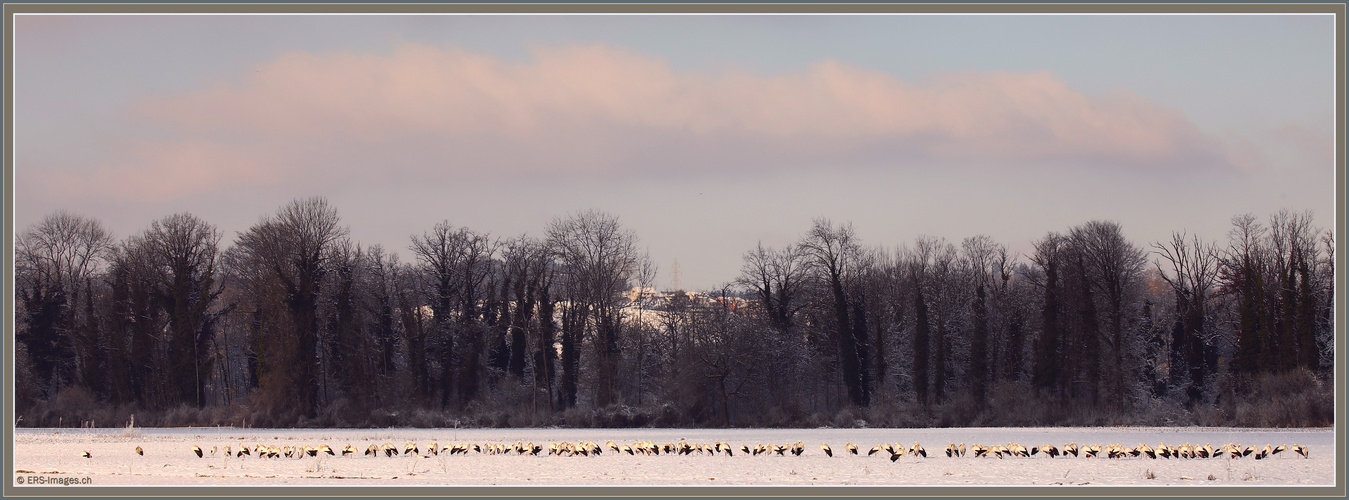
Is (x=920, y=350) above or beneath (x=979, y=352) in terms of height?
above

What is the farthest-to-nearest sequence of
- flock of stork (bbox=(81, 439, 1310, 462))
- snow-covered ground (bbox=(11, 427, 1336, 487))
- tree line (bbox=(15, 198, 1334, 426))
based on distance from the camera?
tree line (bbox=(15, 198, 1334, 426)), flock of stork (bbox=(81, 439, 1310, 462)), snow-covered ground (bbox=(11, 427, 1336, 487))

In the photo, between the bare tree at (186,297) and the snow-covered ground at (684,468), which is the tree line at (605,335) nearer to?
the bare tree at (186,297)

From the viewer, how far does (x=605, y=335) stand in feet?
180

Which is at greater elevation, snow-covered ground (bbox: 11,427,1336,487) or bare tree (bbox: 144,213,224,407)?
bare tree (bbox: 144,213,224,407)

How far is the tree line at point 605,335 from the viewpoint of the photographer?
4922 cm

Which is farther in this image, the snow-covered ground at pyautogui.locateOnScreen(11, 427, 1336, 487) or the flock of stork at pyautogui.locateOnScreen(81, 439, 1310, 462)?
the flock of stork at pyautogui.locateOnScreen(81, 439, 1310, 462)

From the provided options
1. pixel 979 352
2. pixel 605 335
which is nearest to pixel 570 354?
pixel 605 335

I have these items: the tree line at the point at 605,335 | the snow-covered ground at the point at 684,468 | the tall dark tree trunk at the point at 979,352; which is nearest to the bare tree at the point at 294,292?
the tree line at the point at 605,335

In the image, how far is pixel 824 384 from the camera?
184 ft

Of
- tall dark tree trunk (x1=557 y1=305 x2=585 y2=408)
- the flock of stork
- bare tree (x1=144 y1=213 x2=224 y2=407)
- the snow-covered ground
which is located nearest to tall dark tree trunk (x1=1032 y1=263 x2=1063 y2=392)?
A: the snow-covered ground

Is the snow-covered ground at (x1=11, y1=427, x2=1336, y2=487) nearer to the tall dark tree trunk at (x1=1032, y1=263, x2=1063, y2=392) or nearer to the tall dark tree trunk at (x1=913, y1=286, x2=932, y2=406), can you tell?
the tall dark tree trunk at (x1=1032, y1=263, x2=1063, y2=392)

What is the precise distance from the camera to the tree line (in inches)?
1938

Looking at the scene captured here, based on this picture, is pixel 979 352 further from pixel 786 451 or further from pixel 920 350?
pixel 786 451

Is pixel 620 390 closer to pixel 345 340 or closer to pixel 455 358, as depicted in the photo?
pixel 455 358
